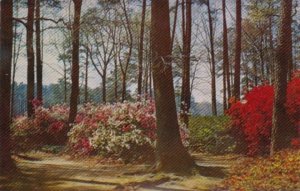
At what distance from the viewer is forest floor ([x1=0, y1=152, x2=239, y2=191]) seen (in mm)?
10617

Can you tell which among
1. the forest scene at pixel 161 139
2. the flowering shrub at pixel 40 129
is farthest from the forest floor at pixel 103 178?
the flowering shrub at pixel 40 129

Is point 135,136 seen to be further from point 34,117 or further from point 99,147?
point 34,117

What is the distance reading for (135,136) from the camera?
15.3 m

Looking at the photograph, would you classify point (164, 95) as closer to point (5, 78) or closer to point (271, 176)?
point (271, 176)

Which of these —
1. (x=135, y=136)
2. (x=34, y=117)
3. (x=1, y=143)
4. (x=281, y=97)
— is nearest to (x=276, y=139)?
(x=281, y=97)

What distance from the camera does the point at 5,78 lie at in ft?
40.2

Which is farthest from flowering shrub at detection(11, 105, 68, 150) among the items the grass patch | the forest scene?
the grass patch

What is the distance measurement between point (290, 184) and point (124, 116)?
26.5 feet

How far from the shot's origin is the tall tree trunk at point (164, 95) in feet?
39.0

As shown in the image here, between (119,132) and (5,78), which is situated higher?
(5,78)

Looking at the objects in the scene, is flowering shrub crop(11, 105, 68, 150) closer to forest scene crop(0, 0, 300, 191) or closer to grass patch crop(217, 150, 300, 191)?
forest scene crop(0, 0, 300, 191)

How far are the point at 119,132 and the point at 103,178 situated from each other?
390cm

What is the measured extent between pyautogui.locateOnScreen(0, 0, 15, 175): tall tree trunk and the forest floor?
568 mm

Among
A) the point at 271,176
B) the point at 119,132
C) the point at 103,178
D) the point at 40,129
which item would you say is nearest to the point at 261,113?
the point at 271,176
